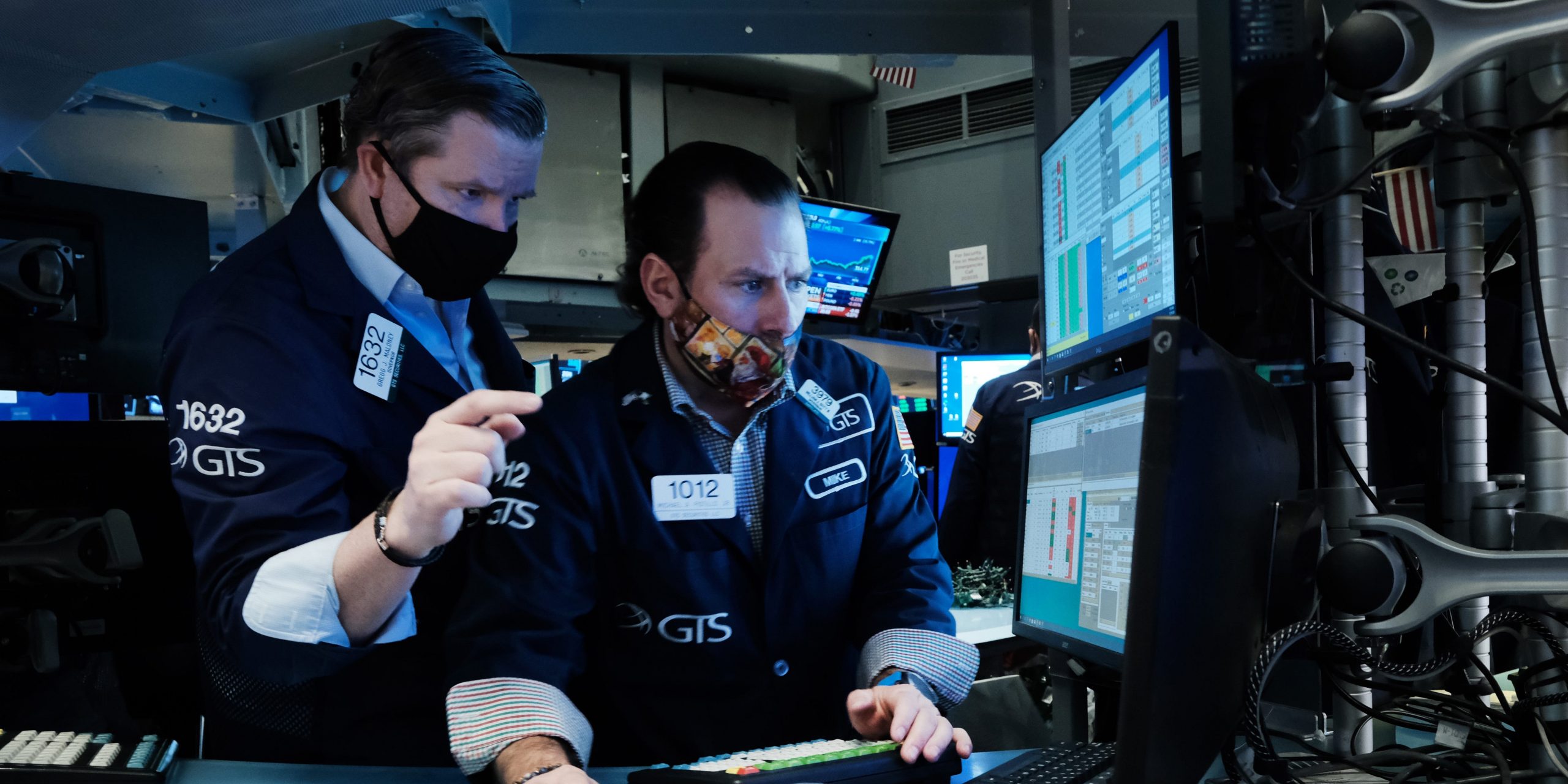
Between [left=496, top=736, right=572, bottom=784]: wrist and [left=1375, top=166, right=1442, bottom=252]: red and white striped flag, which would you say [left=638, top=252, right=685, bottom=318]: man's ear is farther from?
[left=1375, top=166, right=1442, bottom=252]: red and white striped flag

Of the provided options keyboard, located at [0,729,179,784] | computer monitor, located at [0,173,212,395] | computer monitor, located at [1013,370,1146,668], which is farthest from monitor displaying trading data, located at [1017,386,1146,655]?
computer monitor, located at [0,173,212,395]

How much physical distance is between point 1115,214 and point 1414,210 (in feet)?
7.73

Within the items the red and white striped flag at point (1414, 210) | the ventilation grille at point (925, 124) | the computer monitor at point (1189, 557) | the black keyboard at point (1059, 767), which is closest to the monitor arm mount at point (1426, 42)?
the computer monitor at point (1189, 557)

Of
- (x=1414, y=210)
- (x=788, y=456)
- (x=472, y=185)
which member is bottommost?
(x=788, y=456)

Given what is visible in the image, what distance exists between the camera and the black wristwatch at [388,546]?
3.63 feet

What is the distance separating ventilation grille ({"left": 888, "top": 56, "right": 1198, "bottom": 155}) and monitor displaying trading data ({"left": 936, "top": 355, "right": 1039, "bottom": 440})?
6.23 ft

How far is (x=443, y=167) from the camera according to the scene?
1.51 m

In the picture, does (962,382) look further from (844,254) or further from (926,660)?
(926,660)

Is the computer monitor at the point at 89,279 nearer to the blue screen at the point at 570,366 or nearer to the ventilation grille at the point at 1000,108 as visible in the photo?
the blue screen at the point at 570,366

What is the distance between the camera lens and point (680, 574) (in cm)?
137

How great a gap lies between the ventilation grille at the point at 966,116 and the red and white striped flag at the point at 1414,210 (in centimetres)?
219

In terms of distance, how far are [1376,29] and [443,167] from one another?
1173 mm

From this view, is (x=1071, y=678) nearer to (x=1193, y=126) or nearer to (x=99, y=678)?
(x=99, y=678)

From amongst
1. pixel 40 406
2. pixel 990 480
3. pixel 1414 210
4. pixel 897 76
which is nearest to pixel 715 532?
pixel 990 480
